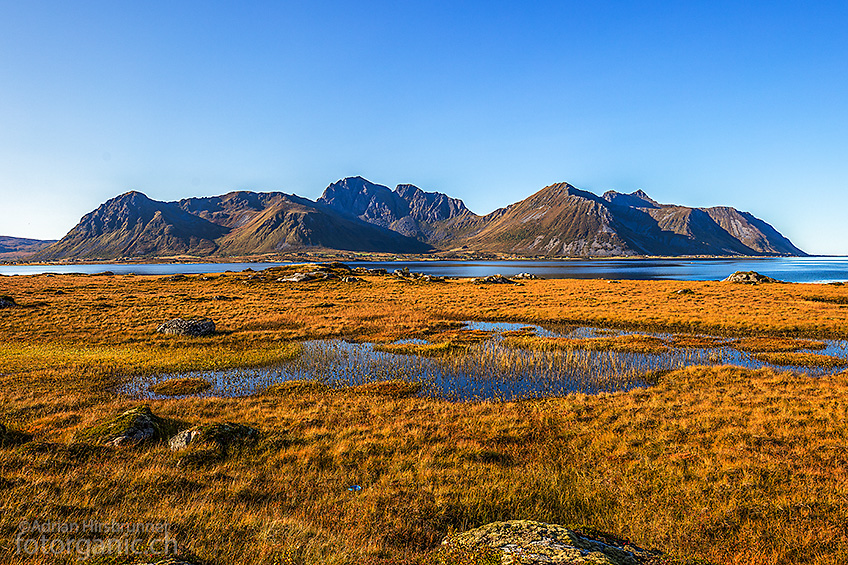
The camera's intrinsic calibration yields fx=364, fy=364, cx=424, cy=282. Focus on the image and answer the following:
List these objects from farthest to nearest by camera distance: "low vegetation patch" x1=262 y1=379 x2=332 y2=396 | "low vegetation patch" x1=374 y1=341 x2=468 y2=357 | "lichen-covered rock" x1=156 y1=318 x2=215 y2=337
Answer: "lichen-covered rock" x1=156 y1=318 x2=215 y2=337 → "low vegetation patch" x1=374 y1=341 x2=468 y2=357 → "low vegetation patch" x1=262 y1=379 x2=332 y2=396

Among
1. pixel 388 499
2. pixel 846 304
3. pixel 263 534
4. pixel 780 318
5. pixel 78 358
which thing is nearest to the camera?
pixel 263 534

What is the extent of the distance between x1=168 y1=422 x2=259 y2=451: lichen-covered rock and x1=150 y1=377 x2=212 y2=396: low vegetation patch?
988cm

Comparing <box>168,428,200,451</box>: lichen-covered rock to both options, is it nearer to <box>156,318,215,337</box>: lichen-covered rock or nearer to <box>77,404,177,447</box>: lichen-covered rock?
<box>77,404,177,447</box>: lichen-covered rock

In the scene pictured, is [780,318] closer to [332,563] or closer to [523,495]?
[523,495]

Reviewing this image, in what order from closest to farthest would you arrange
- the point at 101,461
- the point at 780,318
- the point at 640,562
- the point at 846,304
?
the point at 640,562 → the point at 101,461 → the point at 780,318 → the point at 846,304

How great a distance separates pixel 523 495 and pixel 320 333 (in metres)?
31.4

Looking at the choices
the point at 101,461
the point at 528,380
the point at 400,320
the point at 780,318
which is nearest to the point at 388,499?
the point at 101,461

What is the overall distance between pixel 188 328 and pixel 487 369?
2940cm

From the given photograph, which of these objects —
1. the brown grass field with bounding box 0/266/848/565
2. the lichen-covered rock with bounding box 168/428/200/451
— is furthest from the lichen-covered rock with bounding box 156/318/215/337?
the lichen-covered rock with bounding box 168/428/200/451

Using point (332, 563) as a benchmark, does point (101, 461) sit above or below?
below

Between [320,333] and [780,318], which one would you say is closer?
[320,333]

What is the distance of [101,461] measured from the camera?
35.9 ft

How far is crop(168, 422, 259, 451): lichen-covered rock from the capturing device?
12.5 meters

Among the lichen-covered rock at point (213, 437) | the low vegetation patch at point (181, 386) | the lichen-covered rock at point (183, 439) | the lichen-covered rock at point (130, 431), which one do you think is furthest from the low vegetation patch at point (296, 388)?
the lichen-covered rock at point (183, 439)
